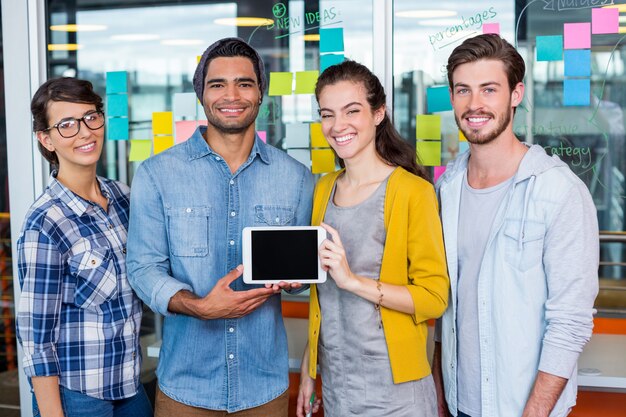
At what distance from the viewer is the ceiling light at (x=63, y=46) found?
2988mm

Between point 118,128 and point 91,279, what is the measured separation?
1.24 m

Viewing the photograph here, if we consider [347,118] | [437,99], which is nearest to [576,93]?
[437,99]

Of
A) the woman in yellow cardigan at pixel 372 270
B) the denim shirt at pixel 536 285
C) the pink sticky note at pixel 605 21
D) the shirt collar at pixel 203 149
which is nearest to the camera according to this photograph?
the denim shirt at pixel 536 285

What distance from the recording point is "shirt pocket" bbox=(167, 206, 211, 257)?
1890 millimetres

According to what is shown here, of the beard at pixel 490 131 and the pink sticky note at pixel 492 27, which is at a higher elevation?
the pink sticky note at pixel 492 27

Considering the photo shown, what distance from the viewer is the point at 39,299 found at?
5.80ft

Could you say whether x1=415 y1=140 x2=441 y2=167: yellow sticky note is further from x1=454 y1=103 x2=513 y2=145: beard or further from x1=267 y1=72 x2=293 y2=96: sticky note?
x1=454 y1=103 x2=513 y2=145: beard

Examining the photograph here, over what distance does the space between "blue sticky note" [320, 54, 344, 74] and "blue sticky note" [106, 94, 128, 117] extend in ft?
2.83

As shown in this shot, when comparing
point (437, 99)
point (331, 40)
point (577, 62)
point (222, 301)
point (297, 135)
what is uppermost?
point (331, 40)

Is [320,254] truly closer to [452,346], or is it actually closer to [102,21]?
[452,346]

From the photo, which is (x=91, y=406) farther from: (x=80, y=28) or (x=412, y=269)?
(x=80, y=28)

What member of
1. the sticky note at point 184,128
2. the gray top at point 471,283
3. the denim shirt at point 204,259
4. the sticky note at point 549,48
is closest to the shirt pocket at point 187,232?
the denim shirt at point 204,259

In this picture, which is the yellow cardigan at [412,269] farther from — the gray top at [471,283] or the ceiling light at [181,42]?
the ceiling light at [181,42]

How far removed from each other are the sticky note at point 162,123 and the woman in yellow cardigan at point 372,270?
118 centimetres
